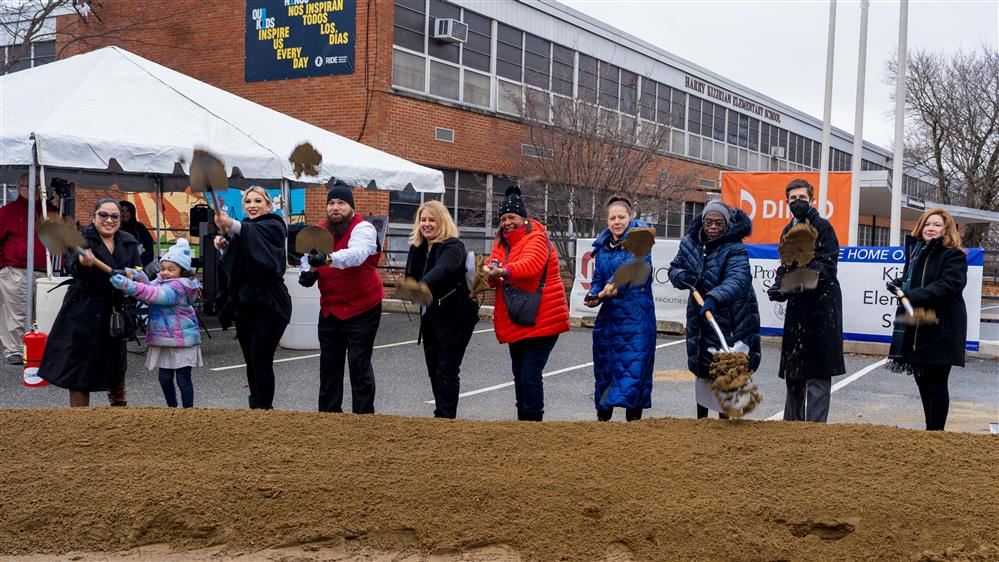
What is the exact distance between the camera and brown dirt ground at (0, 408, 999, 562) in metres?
3.39

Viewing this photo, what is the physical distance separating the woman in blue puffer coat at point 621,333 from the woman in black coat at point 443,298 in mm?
825

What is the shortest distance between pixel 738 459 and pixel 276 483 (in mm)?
1894

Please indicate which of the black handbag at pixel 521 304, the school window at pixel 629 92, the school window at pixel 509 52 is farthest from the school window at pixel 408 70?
the black handbag at pixel 521 304

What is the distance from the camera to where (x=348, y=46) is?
18.4 metres

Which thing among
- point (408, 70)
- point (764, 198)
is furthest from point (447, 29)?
point (764, 198)

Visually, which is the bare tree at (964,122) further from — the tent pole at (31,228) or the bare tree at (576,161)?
the tent pole at (31,228)

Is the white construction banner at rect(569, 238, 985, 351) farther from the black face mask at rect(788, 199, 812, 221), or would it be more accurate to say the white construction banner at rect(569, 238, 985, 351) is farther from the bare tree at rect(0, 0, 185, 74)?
the bare tree at rect(0, 0, 185, 74)

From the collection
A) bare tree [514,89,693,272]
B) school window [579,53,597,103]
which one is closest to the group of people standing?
bare tree [514,89,693,272]

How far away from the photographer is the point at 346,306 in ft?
19.2

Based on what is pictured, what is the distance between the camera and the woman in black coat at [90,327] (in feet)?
19.1

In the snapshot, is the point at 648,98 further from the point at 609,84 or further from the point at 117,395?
the point at 117,395

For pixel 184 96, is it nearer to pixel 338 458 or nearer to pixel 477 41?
pixel 338 458

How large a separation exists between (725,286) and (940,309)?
4.75 feet

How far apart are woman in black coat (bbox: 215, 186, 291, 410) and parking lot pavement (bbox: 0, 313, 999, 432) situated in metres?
1.72
